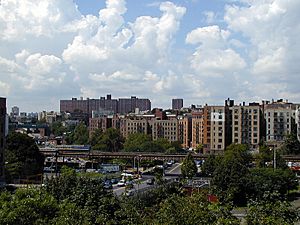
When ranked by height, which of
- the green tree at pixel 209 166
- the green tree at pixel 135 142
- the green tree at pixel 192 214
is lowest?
the green tree at pixel 209 166

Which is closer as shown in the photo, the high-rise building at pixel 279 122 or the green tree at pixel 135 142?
the high-rise building at pixel 279 122

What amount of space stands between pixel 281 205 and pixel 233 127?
88.9 metres

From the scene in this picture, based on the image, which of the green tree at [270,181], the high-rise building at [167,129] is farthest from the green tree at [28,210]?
the high-rise building at [167,129]

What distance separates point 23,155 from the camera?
217ft

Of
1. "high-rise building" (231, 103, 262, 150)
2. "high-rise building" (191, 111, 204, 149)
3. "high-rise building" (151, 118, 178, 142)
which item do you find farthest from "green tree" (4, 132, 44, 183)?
"high-rise building" (151, 118, 178, 142)

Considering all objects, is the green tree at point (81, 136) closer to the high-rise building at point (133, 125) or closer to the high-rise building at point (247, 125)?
the high-rise building at point (133, 125)

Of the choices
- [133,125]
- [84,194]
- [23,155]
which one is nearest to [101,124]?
[133,125]

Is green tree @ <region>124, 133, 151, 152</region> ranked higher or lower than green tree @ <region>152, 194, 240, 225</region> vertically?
lower

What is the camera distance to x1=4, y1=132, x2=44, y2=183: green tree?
203 ft

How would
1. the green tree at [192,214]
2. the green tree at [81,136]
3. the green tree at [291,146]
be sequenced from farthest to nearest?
1. the green tree at [81,136]
2. the green tree at [291,146]
3. the green tree at [192,214]

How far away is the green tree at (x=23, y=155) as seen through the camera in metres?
62.0

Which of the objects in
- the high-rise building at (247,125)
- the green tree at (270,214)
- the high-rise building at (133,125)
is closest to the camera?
the green tree at (270,214)

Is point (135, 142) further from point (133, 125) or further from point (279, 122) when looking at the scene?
point (279, 122)

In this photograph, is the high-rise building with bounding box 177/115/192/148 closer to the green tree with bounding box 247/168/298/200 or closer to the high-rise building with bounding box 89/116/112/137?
the high-rise building with bounding box 89/116/112/137
